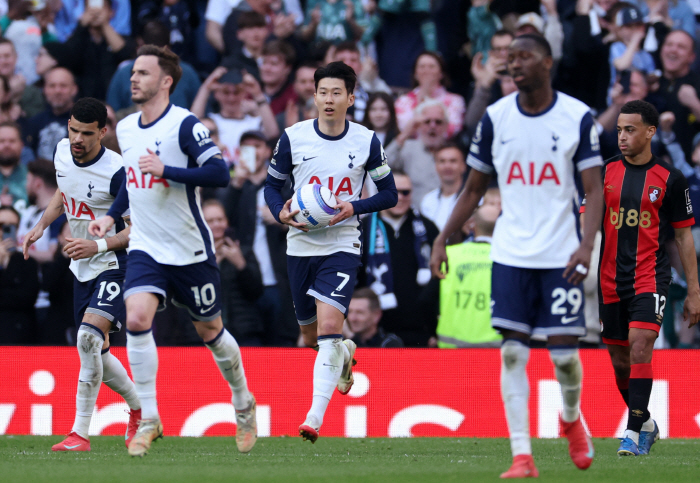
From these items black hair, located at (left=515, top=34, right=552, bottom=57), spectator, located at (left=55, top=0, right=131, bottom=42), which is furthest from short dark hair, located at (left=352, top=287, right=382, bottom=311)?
spectator, located at (left=55, top=0, right=131, bottom=42)

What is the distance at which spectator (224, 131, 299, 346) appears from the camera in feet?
37.0

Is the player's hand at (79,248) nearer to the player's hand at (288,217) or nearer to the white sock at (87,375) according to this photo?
the white sock at (87,375)

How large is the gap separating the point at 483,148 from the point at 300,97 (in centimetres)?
710

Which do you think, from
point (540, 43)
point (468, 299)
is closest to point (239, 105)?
point (468, 299)

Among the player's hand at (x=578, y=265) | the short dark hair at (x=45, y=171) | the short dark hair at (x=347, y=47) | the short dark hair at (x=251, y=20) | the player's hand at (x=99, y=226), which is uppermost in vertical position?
the short dark hair at (x=251, y=20)

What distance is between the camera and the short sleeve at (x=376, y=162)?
7.56 meters

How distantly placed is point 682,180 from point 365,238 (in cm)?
417

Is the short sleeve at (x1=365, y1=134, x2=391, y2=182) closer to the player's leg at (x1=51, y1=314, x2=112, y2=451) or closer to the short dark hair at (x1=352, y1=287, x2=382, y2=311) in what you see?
the player's leg at (x1=51, y1=314, x2=112, y2=451)

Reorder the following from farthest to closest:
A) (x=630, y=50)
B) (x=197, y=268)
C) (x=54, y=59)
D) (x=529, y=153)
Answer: (x=54, y=59) → (x=630, y=50) → (x=197, y=268) → (x=529, y=153)

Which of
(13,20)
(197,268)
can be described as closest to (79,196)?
(197,268)

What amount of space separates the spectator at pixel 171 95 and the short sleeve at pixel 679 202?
22.9ft

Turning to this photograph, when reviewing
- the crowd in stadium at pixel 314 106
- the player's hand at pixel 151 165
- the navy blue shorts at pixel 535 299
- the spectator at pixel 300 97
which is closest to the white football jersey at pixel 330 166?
the player's hand at pixel 151 165

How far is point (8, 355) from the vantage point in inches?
393

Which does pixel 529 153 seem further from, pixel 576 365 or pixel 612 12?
pixel 612 12
